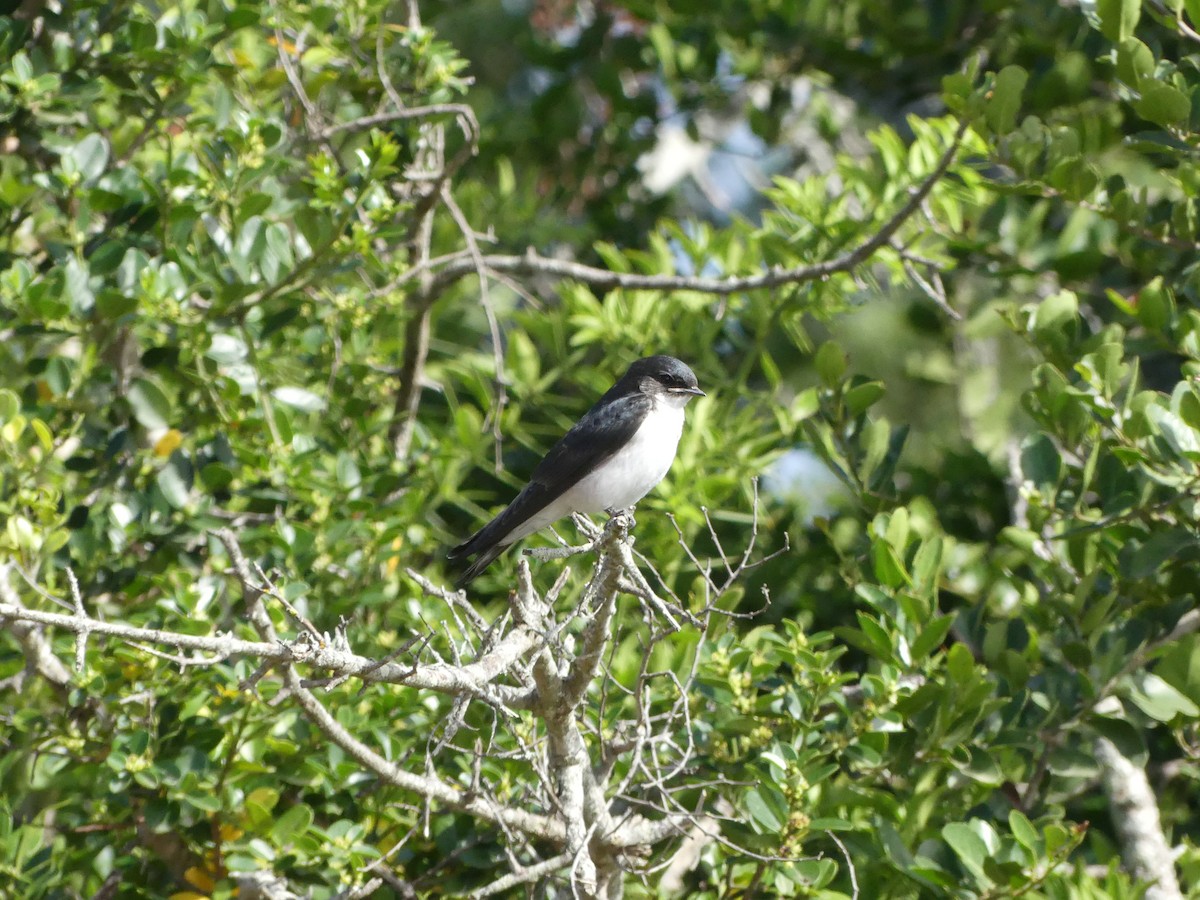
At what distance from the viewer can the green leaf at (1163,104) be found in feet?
12.2

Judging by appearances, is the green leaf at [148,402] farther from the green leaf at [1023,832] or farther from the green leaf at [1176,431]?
the green leaf at [1176,431]

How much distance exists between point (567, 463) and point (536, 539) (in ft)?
3.18

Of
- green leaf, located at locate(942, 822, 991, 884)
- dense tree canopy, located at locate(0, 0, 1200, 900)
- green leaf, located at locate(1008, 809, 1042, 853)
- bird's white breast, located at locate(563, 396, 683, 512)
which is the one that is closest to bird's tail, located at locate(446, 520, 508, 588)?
dense tree canopy, located at locate(0, 0, 1200, 900)

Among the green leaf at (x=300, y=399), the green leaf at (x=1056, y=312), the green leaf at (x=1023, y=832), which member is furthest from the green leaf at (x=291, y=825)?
the green leaf at (x=1056, y=312)

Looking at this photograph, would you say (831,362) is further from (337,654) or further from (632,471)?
(337,654)

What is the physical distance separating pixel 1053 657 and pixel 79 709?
9.67 feet

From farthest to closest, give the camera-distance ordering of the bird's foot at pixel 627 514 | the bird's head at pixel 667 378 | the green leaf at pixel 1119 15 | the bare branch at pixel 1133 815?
the bird's head at pixel 667 378
the bare branch at pixel 1133 815
the green leaf at pixel 1119 15
the bird's foot at pixel 627 514

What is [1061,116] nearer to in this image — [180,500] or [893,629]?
[893,629]

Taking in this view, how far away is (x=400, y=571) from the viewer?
4328mm

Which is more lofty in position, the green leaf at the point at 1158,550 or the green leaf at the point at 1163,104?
the green leaf at the point at 1163,104

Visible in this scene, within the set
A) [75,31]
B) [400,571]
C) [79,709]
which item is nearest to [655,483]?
[400,571]

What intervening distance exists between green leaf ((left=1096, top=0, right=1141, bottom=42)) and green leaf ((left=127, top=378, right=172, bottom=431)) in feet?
9.57

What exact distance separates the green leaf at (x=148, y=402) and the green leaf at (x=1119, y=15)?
9.57ft

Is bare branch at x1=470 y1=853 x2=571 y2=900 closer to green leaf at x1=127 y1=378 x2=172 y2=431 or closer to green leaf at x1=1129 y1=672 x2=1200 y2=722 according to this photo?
green leaf at x1=1129 y1=672 x2=1200 y2=722
